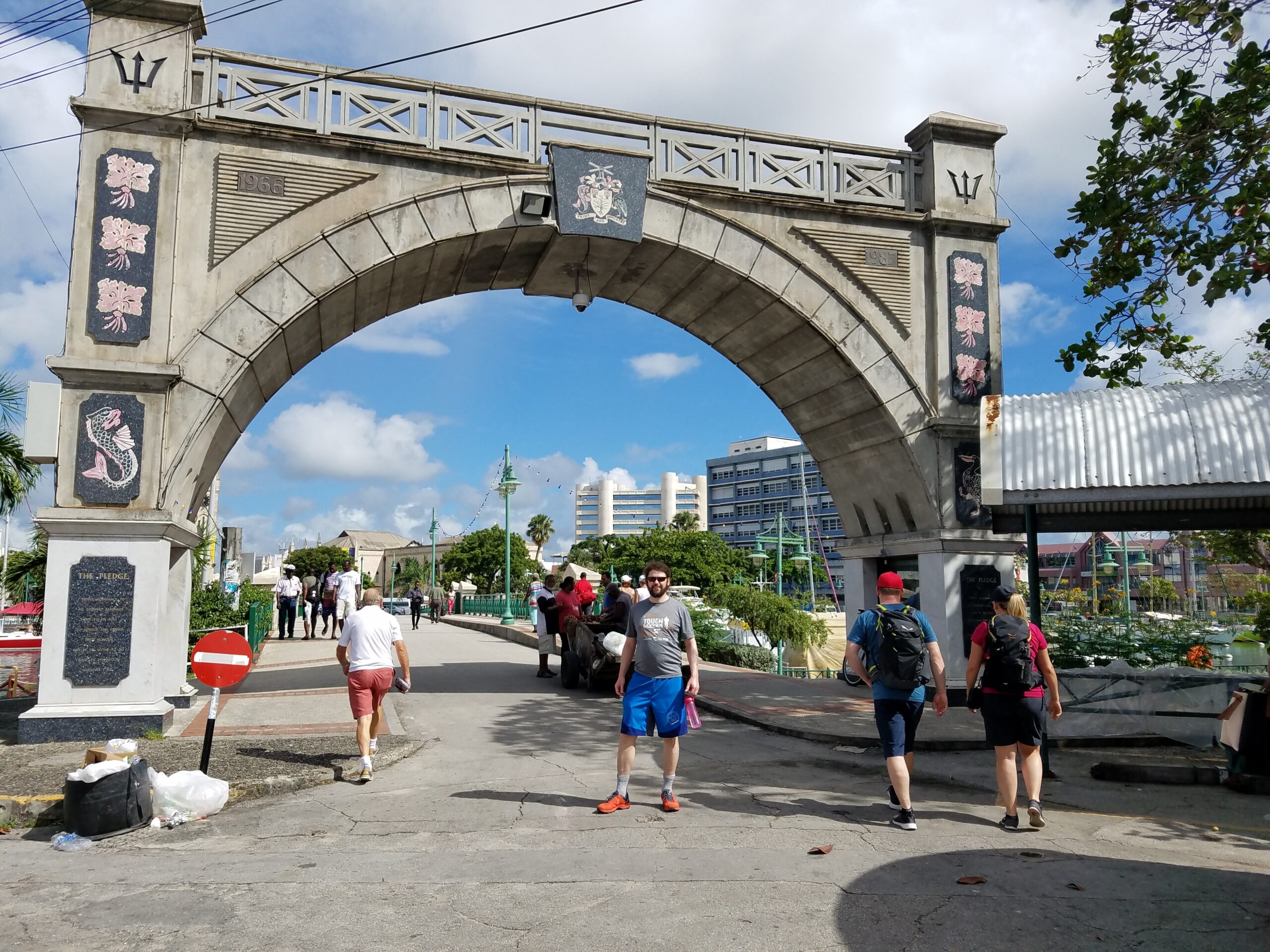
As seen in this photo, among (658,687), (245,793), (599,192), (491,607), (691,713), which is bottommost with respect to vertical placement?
(491,607)

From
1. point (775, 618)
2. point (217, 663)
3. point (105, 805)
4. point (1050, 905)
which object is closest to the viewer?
point (1050, 905)

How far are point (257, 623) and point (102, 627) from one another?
1274cm

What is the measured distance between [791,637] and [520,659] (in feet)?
42.1

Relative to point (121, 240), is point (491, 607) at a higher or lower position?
lower

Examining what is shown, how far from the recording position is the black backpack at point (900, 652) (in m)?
6.68

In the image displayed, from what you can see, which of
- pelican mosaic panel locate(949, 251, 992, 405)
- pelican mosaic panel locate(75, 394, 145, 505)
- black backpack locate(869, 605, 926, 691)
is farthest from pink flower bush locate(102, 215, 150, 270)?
pelican mosaic panel locate(949, 251, 992, 405)

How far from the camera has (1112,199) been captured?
34.0ft

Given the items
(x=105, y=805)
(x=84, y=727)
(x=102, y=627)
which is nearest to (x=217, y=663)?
(x=105, y=805)

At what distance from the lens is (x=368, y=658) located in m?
8.48

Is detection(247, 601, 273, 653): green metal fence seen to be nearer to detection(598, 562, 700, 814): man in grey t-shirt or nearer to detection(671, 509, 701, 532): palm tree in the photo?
detection(598, 562, 700, 814): man in grey t-shirt

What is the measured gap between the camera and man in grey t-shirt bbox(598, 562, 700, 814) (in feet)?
22.9

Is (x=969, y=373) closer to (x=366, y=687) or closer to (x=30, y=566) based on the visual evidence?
(x=366, y=687)

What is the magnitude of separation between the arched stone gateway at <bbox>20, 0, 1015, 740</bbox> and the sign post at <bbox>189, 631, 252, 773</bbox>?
2701 millimetres

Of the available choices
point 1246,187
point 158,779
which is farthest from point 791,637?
point 158,779
